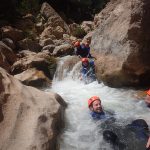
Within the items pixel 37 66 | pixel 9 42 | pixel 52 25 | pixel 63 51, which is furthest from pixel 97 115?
pixel 52 25

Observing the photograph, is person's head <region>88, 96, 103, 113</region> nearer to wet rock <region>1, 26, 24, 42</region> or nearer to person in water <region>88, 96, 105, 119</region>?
person in water <region>88, 96, 105, 119</region>

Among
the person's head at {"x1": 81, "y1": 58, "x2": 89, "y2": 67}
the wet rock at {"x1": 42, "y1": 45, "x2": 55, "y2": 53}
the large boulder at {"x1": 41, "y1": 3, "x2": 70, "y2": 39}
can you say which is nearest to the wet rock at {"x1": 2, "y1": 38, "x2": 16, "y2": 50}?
the wet rock at {"x1": 42, "y1": 45, "x2": 55, "y2": 53}

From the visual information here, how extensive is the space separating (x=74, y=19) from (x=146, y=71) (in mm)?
16049

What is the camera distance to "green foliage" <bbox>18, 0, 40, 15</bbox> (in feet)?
70.9

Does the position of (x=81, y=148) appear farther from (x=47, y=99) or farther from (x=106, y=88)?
(x=106, y=88)

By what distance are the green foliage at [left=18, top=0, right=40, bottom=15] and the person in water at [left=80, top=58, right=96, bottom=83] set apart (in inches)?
438

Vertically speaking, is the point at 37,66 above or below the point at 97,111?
below

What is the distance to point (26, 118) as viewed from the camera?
5621mm

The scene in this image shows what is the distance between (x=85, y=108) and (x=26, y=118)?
3.08m

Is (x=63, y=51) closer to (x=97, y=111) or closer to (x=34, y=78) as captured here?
(x=34, y=78)

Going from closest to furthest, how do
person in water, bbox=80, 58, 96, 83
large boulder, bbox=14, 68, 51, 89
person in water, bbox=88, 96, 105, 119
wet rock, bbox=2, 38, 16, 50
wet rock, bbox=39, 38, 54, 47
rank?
person in water, bbox=88, 96, 105, 119 < large boulder, bbox=14, 68, 51, 89 < person in water, bbox=80, 58, 96, 83 < wet rock, bbox=2, 38, 16, 50 < wet rock, bbox=39, 38, 54, 47

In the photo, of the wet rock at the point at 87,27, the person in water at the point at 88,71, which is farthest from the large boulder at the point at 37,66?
the wet rock at the point at 87,27

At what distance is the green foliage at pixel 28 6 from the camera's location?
2162cm

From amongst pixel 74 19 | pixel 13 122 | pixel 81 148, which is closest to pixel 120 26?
pixel 81 148
